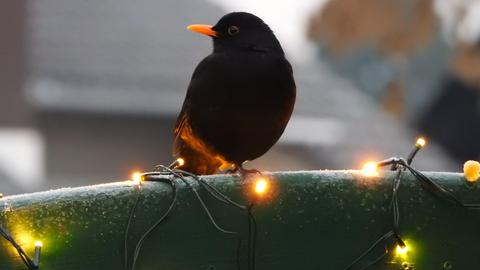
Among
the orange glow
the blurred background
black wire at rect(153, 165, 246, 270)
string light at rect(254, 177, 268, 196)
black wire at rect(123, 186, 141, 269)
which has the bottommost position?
black wire at rect(123, 186, 141, 269)

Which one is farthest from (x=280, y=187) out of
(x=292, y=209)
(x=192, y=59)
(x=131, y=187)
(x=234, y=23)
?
(x=192, y=59)

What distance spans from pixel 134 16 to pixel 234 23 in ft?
47.1

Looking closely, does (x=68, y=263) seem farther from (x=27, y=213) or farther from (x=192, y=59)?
(x=192, y=59)

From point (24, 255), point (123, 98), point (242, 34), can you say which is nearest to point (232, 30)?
point (242, 34)

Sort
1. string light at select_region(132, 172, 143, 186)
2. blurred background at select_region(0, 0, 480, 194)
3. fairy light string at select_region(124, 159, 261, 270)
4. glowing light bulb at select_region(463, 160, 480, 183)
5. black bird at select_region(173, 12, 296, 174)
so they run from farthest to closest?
blurred background at select_region(0, 0, 480, 194) → black bird at select_region(173, 12, 296, 174) → glowing light bulb at select_region(463, 160, 480, 183) → string light at select_region(132, 172, 143, 186) → fairy light string at select_region(124, 159, 261, 270)

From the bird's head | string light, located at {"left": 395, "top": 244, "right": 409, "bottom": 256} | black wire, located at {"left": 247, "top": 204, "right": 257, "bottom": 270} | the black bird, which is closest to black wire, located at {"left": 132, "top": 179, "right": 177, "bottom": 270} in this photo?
black wire, located at {"left": 247, "top": 204, "right": 257, "bottom": 270}

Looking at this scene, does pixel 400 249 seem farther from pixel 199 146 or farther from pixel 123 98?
pixel 123 98

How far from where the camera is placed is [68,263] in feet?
10.8

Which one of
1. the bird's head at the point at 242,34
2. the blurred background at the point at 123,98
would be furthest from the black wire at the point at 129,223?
the blurred background at the point at 123,98

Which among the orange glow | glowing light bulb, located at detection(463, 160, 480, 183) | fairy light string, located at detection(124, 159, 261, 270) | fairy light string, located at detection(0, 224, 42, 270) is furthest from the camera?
the orange glow

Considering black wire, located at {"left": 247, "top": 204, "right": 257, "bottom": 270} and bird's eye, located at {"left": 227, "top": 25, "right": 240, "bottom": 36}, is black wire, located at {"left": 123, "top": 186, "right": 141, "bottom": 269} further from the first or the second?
bird's eye, located at {"left": 227, "top": 25, "right": 240, "bottom": 36}

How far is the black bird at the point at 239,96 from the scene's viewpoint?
4.57 meters

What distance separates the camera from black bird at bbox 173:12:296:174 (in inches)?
180

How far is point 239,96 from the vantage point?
4.56 meters
